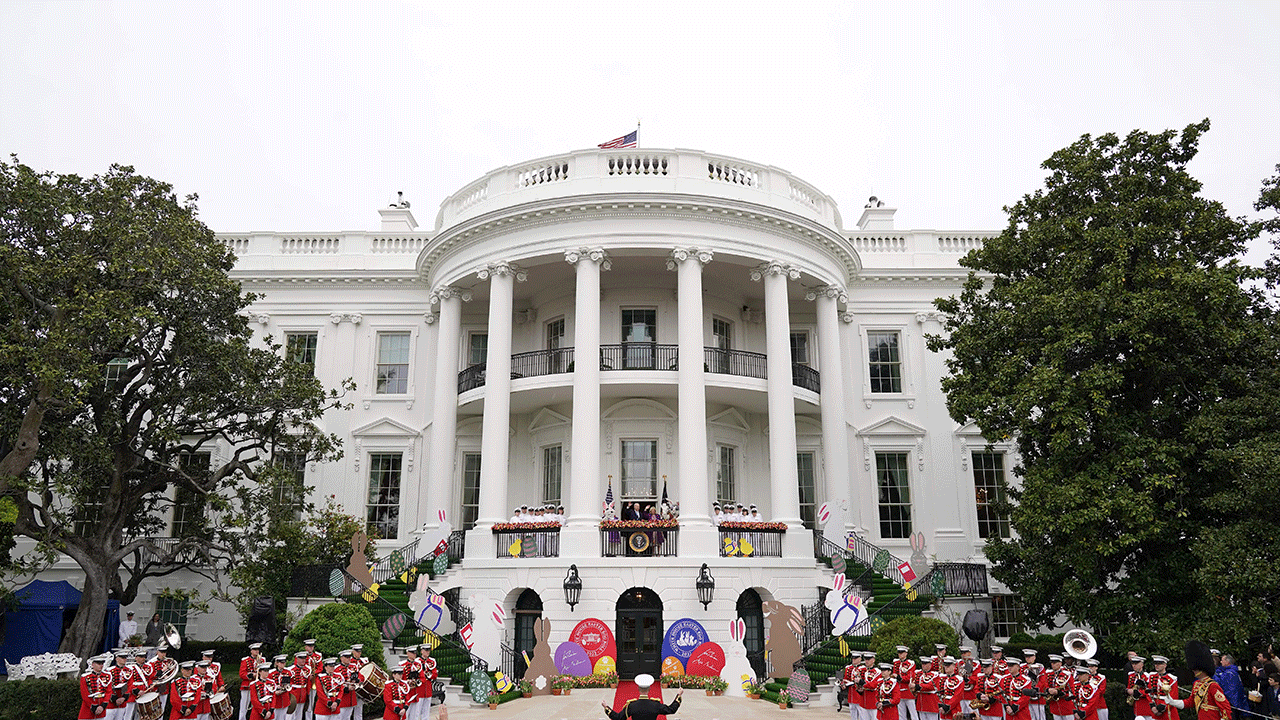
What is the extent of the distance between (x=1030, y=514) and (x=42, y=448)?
63.2 feet

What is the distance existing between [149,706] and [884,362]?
20.4 meters

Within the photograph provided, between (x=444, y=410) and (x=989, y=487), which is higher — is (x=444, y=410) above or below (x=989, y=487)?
above

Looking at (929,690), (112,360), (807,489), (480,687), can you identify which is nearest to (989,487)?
(807,489)

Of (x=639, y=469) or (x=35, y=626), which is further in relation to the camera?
(x=639, y=469)

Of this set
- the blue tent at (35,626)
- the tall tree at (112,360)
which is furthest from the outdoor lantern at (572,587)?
the blue tent at (35,626)

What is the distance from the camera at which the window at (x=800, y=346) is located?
2530 cm

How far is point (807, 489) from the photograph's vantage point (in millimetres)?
24219

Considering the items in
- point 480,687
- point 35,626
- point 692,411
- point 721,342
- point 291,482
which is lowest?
point 480,687

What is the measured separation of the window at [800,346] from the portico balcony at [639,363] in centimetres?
110

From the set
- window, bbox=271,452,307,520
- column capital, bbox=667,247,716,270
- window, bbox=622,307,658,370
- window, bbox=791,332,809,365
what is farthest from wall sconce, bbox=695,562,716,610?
window, bbox=791,332,809,365

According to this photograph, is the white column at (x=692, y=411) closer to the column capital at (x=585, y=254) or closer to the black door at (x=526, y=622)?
the column capital at (x=585, y=254)

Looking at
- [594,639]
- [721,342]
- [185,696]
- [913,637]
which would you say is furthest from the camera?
[721,342]

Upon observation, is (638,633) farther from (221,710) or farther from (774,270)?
(774,270)

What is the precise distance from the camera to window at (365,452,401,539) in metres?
24.0
